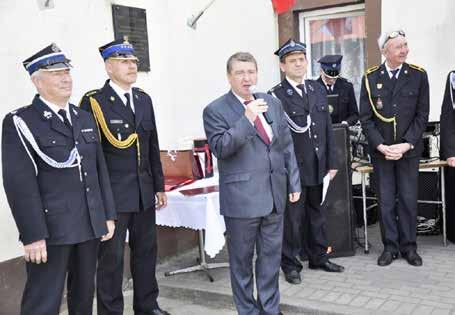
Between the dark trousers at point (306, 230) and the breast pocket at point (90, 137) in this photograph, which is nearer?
the breast pocket at point (90, 137)

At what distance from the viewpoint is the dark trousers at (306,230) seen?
4.43 meters

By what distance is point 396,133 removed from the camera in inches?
183

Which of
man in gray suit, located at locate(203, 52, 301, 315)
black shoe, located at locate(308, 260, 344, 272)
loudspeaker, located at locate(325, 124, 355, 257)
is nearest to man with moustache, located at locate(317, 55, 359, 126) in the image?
loudspeaker, located at locate(325, 124, 355, 257)

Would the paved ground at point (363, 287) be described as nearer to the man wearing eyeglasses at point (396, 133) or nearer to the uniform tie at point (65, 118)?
the man wearing eyeglasses at point (396, 133)

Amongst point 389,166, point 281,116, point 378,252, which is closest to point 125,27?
point 281,116

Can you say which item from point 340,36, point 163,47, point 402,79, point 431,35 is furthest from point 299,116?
point 340,36

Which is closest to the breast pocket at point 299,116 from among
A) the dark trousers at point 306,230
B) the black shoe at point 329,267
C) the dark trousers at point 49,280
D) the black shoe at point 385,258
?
the dark trousers at point 306,230

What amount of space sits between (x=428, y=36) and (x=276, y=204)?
381 centimetres

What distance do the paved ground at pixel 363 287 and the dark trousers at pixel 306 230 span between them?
0.49ft

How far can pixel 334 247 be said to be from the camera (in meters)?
5.09

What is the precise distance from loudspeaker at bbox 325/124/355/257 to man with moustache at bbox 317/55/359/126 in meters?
1.44

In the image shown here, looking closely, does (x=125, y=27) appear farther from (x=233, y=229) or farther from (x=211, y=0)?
(x=233, y=229)

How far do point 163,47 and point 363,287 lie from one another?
290 cm

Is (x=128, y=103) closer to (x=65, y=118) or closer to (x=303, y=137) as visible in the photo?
(x=65, y=118)
